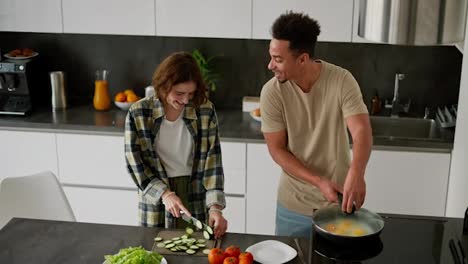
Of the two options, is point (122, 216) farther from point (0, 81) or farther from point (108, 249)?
point (108, 249)

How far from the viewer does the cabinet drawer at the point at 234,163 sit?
369 cm

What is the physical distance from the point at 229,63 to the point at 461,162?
63.0 inches

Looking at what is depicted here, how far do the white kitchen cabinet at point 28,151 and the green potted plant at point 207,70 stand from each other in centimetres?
99

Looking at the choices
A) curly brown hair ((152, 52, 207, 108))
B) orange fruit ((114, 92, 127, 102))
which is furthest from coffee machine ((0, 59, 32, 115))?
curly brown hair ((152, 52, 207, 108))

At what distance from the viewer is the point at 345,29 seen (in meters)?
3.67

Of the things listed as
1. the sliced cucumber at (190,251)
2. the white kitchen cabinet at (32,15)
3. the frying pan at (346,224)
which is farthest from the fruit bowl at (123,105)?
the frying pan at (346,224)

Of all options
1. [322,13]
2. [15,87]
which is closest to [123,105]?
[15,87]

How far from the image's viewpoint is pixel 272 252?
233cm

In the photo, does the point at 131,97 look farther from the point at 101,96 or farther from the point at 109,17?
the point at 109,17

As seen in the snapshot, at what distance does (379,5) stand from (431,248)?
719mm

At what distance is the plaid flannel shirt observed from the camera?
102 inches

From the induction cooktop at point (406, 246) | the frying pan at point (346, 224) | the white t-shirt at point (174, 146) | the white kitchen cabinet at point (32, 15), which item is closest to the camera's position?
the induction cooktop at point (406, 246)

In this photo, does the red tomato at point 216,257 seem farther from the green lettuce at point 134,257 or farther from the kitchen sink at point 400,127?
the kitchen sink at point 400,127

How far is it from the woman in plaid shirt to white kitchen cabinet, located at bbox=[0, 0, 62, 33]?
1.57 meters
